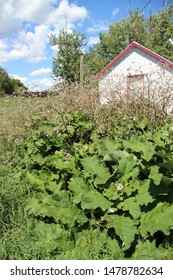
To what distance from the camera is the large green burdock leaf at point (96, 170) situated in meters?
2.67

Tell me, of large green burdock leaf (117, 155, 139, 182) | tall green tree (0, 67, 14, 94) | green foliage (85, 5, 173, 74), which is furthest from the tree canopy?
large green burdock leaf (117, 155, 139, 182)

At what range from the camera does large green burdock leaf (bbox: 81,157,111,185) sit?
267 cm

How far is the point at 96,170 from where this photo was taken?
2781 mm

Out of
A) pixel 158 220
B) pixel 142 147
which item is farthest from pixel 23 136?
pixel 158 220

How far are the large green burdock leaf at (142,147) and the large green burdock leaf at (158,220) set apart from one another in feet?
1.42

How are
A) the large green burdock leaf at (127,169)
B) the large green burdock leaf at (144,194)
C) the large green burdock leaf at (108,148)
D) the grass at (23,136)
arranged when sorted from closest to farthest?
the large green burdock leaf at (144,194) → the large green burdock leaf at (127,169) → the grass at (23,136) → the large green burdock leaf at (108,148)

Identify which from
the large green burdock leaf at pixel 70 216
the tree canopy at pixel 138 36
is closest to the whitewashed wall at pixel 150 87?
the large green burdock leaf at pixel 70 216

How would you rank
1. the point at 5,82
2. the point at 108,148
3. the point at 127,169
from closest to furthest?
the point at 127,169
the point at 108,148
the point at 5,82

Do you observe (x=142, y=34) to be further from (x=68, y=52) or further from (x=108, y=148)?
(x=108, y=148)

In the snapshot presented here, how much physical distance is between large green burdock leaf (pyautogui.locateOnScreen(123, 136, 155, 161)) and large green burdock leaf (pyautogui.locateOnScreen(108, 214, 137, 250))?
57cm

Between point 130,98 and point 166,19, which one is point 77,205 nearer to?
point 130,98

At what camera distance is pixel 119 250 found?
2.46 metres

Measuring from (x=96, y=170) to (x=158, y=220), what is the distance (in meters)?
0.71

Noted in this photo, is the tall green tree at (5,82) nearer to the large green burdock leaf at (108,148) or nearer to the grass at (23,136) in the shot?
the grass at (23,136)
